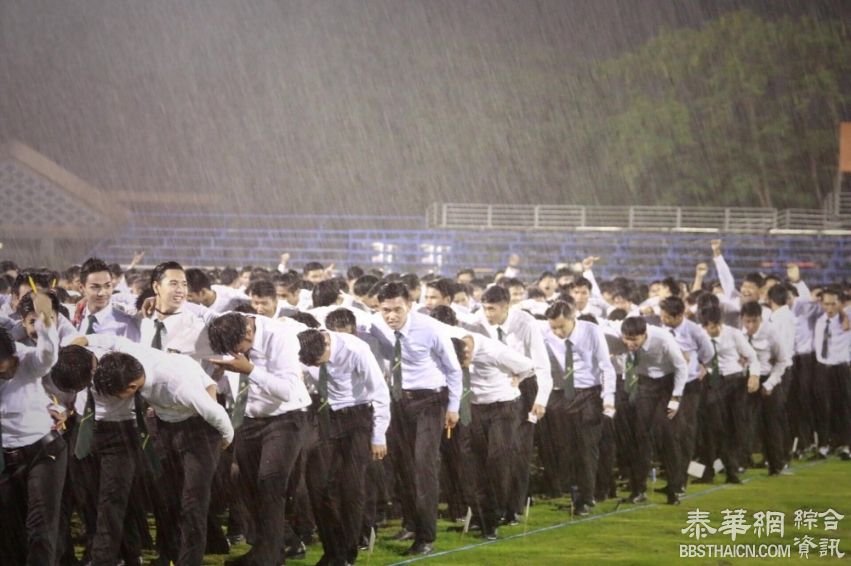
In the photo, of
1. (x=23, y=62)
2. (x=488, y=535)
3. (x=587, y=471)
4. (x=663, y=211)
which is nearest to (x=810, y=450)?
(x=587, y=471)

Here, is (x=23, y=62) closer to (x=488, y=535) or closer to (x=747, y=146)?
(x=747, y=146)

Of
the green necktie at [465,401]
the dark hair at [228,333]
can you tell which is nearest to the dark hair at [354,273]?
the green necktie at [465,401]

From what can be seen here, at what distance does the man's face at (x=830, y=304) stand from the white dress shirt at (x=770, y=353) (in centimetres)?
130

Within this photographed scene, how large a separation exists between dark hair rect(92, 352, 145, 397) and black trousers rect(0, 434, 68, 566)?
1.19 feet

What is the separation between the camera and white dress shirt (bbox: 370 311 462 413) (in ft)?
27.4

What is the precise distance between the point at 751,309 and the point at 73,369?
25.3ft

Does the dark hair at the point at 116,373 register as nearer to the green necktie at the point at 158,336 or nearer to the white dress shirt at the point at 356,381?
the green necktie at the point at 158,336

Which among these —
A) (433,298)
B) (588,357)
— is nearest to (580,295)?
(588,357)

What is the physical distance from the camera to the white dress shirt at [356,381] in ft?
24.5

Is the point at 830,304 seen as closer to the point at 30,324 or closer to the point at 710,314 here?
the point at 710,314

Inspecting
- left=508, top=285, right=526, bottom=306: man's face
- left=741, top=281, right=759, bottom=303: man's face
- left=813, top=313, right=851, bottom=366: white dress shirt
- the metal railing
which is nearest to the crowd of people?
left=508, top=285, right=526, bottom=306: man's face

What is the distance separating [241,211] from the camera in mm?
36969

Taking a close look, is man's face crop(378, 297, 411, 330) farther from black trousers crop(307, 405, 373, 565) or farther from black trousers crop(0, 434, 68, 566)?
black trousers crop(0, 434, 68, 566)

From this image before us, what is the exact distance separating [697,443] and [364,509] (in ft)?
17.2
